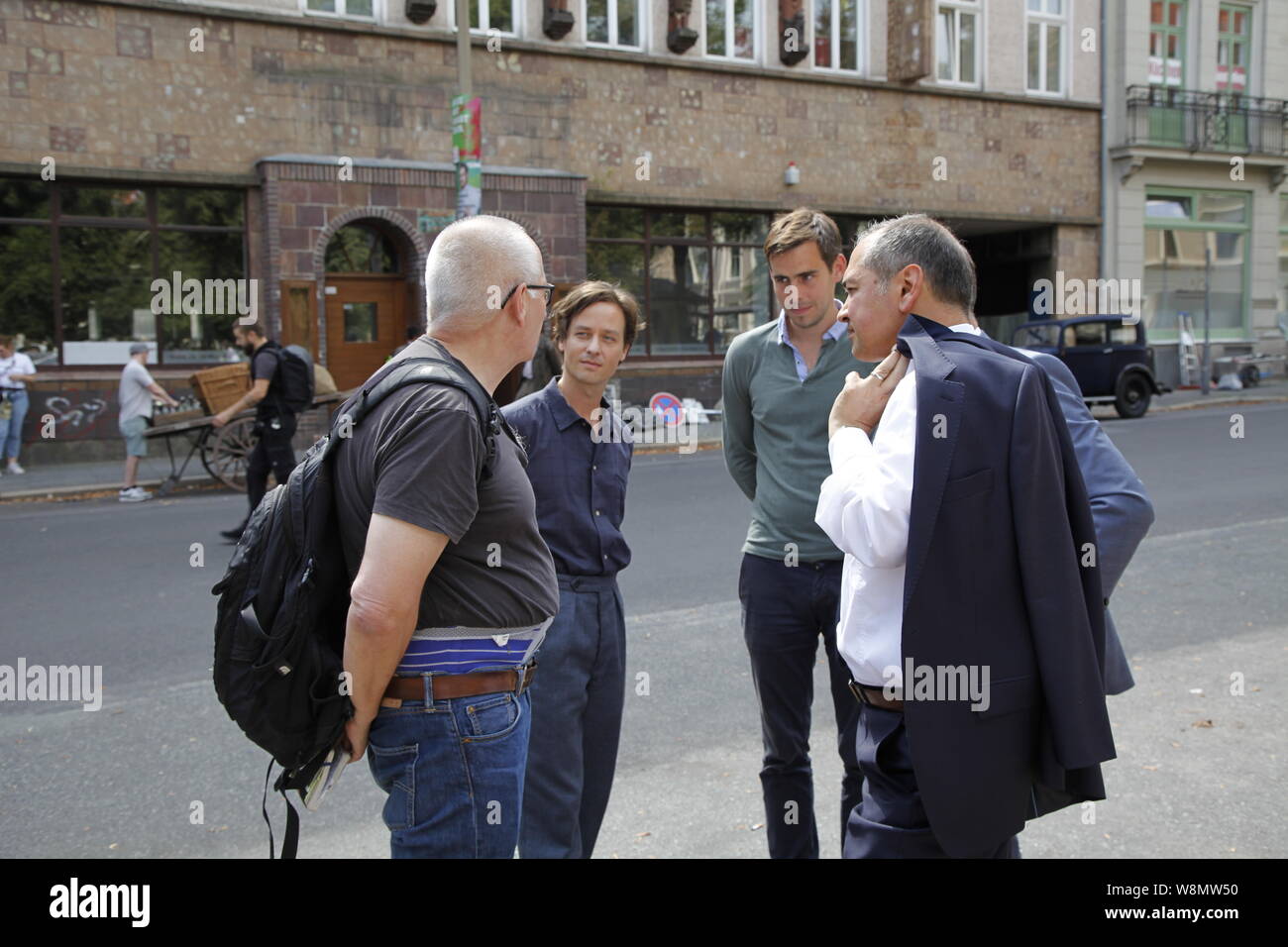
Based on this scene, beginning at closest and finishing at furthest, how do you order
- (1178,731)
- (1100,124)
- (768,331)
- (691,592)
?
(768,331)
(1178,731)
(691,592)
(1100,124)

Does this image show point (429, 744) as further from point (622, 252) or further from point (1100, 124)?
point (1100, 124)

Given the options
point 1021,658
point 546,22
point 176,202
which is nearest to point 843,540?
point 1021,658

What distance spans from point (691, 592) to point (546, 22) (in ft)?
47.5

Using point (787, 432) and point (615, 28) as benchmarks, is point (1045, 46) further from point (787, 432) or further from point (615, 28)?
point (787, 432)

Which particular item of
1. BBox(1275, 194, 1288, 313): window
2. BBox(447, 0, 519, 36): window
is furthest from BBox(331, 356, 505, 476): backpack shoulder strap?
BBox(1275, 194, 1288, 313): window

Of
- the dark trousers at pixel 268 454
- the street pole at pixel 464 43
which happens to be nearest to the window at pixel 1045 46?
the street pole at pixel 464 43

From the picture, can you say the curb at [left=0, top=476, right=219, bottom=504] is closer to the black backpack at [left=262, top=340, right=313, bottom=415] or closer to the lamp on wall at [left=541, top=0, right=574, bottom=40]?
the black backpack at [left=262, top=340, right=313, bottom=415]

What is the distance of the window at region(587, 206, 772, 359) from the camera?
20.5 m

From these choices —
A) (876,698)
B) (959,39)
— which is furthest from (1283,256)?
(876,698)

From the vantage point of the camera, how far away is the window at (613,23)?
19906 millimetres

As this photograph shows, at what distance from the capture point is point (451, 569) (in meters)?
2.26

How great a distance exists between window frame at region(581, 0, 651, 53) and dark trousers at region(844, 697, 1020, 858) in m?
19.0

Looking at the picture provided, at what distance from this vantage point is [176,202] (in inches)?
664

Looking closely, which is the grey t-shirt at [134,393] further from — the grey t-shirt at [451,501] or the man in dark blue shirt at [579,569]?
the grey t-shirt at [451,501]
